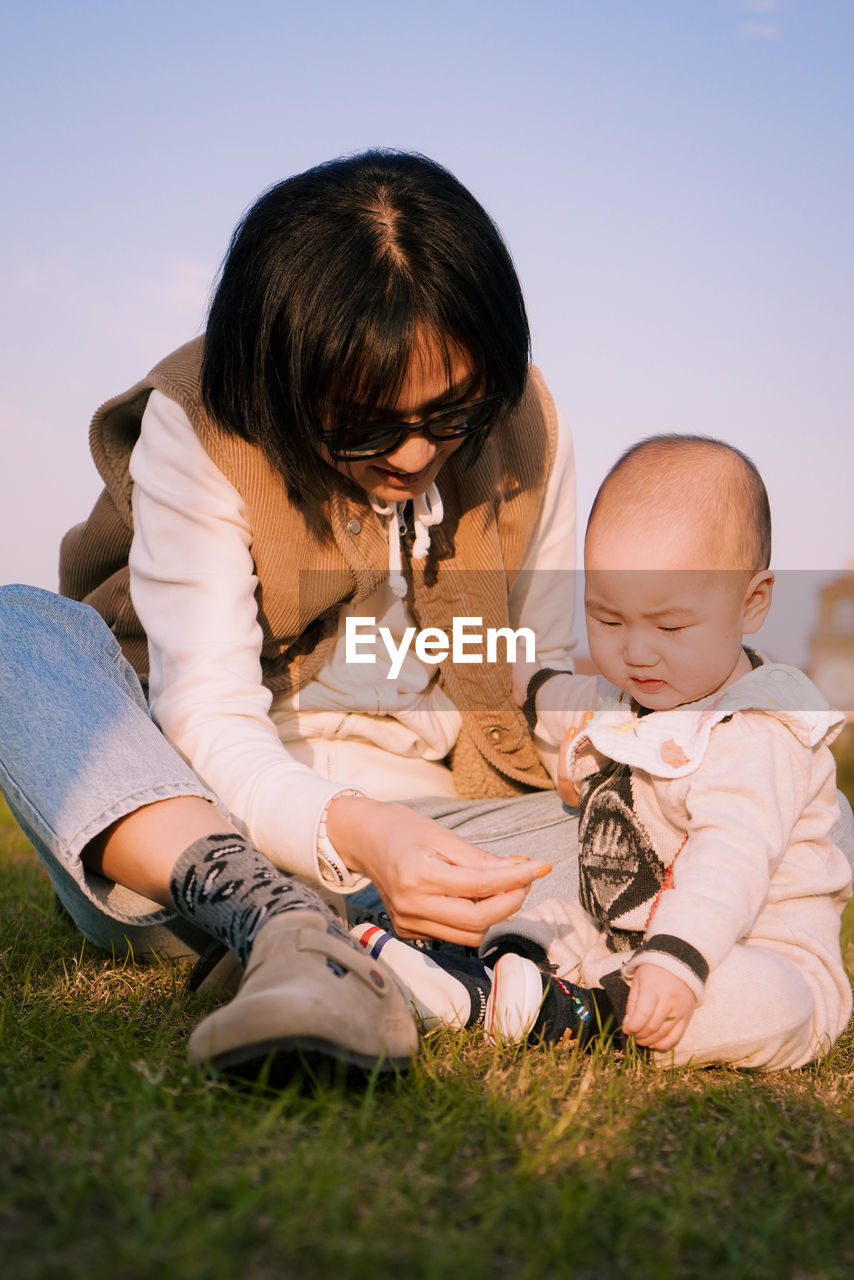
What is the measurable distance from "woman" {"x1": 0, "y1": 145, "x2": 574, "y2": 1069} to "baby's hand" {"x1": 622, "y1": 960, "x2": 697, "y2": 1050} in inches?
8.8

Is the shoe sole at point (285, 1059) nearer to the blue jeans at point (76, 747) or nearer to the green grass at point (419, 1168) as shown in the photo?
the green grass at point (419, 1168)

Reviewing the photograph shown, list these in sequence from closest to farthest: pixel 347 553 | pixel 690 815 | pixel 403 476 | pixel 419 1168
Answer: pixel 419 1168 < pixel 690 815 < pixel 403 476 < pixel 347 553

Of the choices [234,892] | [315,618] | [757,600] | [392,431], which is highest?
[392,431]

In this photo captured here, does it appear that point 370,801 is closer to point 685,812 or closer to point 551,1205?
point 685,812

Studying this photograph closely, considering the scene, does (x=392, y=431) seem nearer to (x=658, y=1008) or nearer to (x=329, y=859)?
(x=329, y=859)

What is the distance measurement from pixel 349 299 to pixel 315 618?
68cm

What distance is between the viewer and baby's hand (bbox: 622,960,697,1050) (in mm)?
1473

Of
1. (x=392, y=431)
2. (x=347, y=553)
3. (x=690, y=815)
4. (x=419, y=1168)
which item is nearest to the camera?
(x=419, y=1168)

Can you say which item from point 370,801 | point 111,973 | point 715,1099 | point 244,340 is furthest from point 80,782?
point 715,1099

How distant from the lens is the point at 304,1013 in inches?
45.8

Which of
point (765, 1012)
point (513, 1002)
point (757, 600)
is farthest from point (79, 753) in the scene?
point (757, 600)

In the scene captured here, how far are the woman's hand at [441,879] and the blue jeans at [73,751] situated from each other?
300mm

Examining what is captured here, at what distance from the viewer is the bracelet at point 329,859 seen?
1.59 m

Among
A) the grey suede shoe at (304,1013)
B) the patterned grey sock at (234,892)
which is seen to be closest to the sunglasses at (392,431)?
the patterned grey sock at (234,892)
